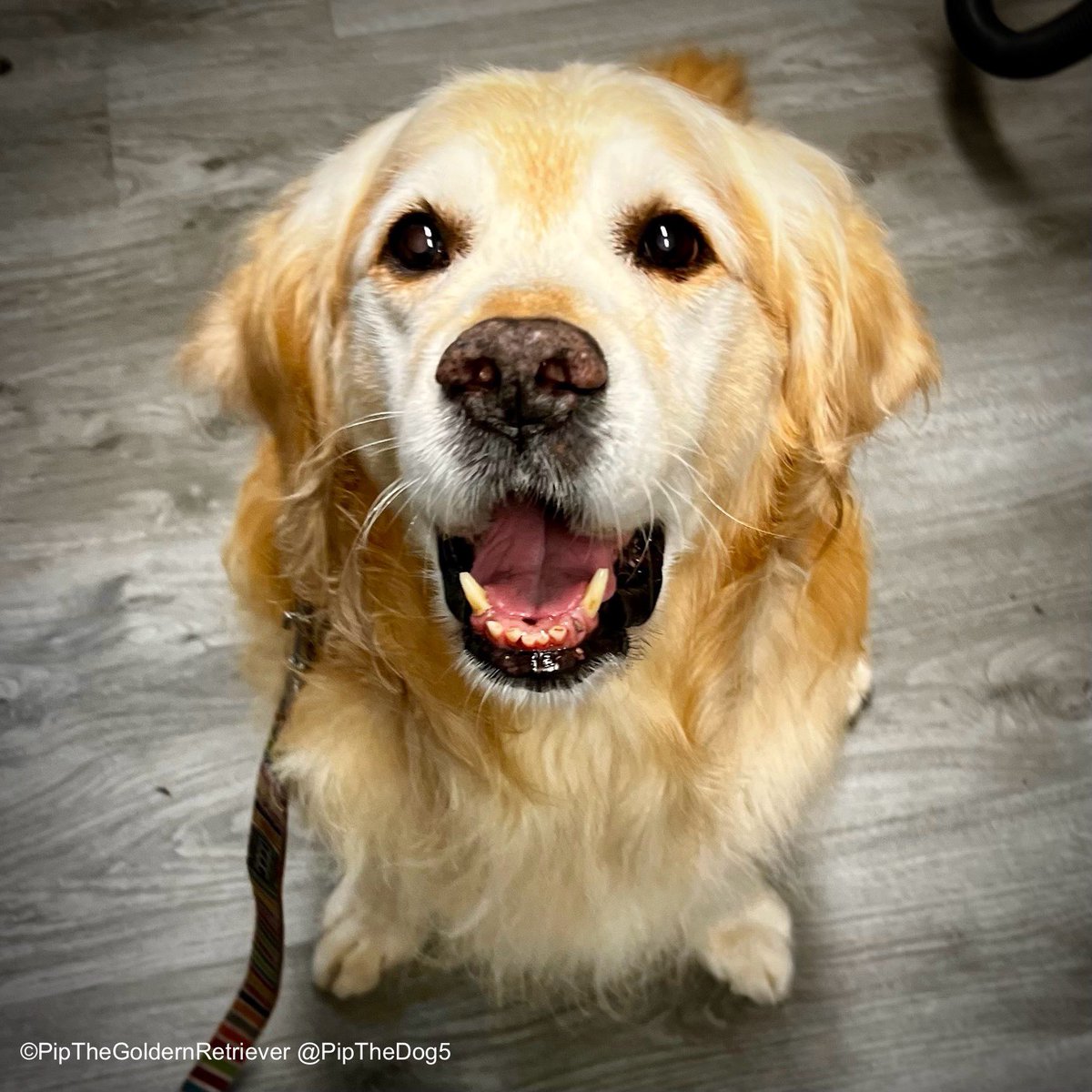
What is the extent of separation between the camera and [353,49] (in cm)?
204

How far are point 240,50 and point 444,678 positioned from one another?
164cm

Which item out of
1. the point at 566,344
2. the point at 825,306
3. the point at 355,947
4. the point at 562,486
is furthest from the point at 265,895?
the point at 825,306

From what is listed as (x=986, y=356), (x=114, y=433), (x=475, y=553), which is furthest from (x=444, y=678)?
(x=986, y=356)

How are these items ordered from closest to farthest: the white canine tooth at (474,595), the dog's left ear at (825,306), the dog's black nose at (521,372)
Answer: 1. the dog's black nose at (521,372)
2. the white canine tooth at (474,595)
3. the dog's left ear at (825,306)

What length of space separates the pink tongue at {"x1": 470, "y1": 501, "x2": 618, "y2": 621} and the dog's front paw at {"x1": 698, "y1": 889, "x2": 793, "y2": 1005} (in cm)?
→ 70

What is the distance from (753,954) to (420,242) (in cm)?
103

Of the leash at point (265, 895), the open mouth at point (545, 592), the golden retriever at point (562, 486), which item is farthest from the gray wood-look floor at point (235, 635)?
the open mouth at point (545, 592)

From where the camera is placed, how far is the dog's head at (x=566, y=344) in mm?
805

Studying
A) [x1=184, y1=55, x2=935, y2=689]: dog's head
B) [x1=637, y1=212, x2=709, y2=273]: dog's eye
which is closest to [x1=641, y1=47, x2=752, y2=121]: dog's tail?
[x1=184, y1=55, x2=935, y2=689]: dog's head

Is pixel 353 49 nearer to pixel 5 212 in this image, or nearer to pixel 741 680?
pixel 5 212

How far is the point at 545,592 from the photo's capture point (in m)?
0.90

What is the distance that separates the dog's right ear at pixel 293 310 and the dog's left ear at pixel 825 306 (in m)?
0.39

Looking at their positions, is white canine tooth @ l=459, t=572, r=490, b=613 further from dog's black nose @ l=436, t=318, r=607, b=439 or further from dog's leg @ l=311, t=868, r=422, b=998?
dog's leg @ l=311, t=868, r=422, b=998

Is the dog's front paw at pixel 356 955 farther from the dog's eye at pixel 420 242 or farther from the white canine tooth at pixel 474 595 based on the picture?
the dog's eye at pixel 420 242
